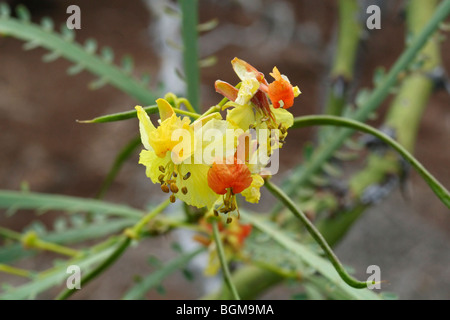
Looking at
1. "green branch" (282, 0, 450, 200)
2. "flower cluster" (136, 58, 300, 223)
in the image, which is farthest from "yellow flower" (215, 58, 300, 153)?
"green branch" (282, 0, 450, 200)

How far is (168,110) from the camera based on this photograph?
28 centimetres

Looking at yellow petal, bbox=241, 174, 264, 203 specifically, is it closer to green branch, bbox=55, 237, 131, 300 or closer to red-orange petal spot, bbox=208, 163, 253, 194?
red-orange petal spot, bbox=208, 163, 253, 194

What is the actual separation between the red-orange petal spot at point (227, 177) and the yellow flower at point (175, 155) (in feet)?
0.04

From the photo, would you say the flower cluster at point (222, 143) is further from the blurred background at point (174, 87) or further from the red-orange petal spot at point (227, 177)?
the blurred background at point (174, 87)

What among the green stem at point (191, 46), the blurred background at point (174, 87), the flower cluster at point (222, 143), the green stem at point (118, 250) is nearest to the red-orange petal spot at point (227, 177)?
the flower cluster at point (222, 143)

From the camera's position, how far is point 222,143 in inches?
11.0

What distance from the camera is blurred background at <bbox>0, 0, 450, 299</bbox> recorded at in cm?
138

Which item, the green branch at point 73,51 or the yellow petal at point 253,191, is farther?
the green branch at point 73,51

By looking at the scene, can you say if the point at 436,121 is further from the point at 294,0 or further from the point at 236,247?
the point at 236,247

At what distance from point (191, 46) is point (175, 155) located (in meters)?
0.28

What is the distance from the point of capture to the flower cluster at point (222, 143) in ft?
0.90

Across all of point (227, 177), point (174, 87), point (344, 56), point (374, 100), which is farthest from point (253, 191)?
point (174, 87)

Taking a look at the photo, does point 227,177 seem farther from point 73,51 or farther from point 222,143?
point 73,51

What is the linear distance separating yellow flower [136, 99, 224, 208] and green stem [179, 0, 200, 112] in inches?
9.8
